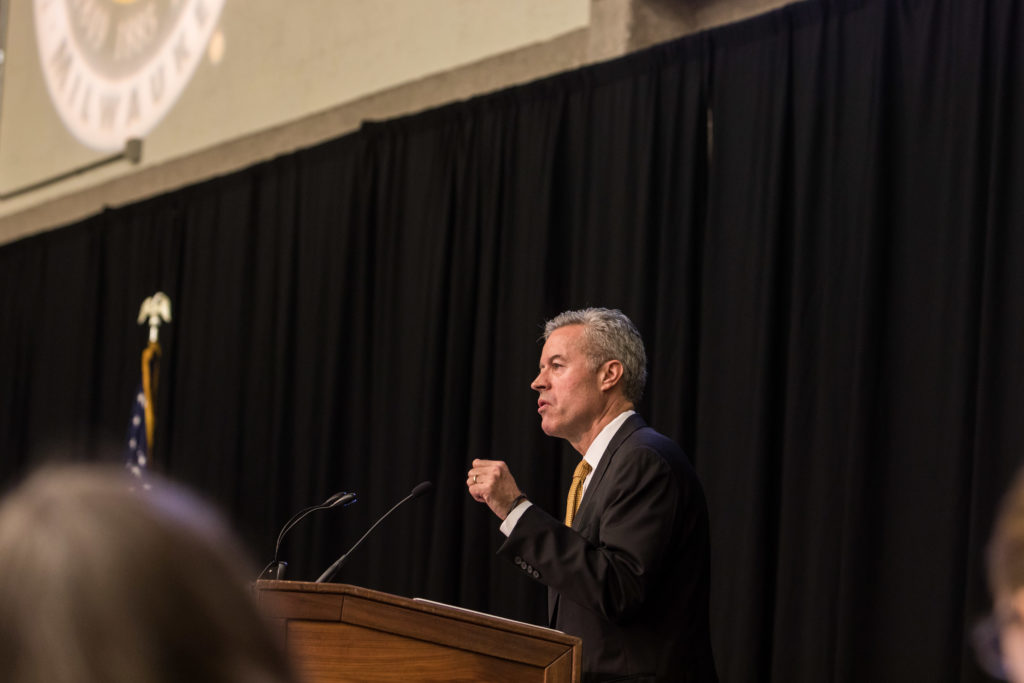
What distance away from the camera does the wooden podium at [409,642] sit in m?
2.78

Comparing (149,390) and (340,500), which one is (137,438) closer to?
(149,390)

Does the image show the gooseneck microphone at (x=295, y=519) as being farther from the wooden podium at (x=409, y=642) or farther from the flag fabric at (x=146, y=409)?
the flag fabric at (x=146, y=409)

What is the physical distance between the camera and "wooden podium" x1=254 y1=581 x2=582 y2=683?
278 cm

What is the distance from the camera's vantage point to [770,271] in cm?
498

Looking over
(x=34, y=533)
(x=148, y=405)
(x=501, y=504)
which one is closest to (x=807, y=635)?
(x=501, y=504)

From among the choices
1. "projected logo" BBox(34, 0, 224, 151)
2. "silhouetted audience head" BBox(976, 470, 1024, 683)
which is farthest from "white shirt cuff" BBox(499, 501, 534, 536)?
"projected logo" BBox(34, 0, 224, 151)

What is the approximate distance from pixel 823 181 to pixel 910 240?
48cm

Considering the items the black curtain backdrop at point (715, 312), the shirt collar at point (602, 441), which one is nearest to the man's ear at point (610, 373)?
the shirt collar at point (602, 441)

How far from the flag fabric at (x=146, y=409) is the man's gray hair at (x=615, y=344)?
214 inches

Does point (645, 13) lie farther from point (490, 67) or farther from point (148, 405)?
point (148, 405)

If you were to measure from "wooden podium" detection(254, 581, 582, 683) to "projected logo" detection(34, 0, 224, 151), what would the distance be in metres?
6.81

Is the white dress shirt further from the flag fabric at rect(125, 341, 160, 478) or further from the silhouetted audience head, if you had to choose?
the flag fabric at rect(125, 341, 160, 478)

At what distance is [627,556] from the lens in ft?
10.2

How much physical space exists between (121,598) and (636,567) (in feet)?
8.32
